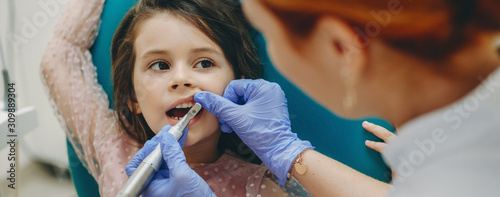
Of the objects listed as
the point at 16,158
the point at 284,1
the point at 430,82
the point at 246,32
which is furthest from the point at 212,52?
the point at 16,158

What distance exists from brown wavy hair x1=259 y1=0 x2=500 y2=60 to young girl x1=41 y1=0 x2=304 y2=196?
0.38 meters

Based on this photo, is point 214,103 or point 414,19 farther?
point 214,103

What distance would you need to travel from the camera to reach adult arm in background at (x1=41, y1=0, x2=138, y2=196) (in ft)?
3.16

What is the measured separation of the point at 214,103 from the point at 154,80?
145 mm

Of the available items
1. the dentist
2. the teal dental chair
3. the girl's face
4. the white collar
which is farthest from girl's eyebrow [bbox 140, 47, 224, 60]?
the white collar

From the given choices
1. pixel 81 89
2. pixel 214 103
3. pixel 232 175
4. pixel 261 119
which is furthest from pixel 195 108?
pixel 81 89

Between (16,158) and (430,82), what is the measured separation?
0.98 metres

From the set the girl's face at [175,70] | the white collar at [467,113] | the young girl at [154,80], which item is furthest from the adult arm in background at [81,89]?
the white collar at [467,113]

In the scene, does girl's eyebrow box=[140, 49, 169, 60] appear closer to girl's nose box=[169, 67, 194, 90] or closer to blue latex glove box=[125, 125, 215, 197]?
girl's nose box=[169, 67, 194, 90]

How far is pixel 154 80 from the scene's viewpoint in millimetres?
804

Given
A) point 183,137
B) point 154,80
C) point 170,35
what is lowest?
point 183,137

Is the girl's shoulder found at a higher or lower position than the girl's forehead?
lower

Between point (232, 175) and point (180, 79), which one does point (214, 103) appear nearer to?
point (180, 79)

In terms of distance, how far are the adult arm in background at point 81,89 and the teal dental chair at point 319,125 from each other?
0.15 feet
